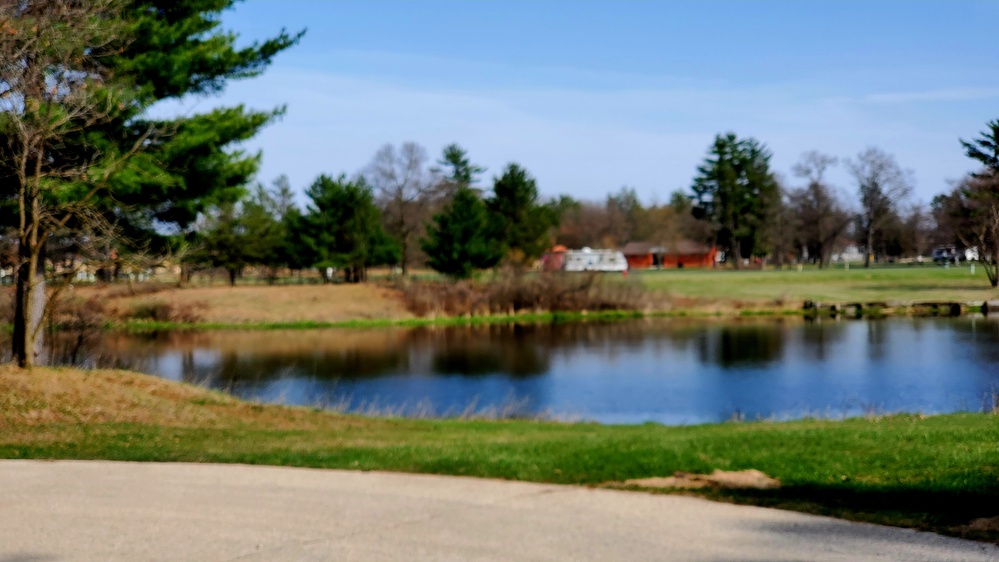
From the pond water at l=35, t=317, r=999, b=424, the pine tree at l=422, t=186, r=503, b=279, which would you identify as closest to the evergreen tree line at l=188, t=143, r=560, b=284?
the pine tree at l=422, t=186, r=503, b=279

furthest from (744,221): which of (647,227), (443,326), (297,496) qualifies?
(297,496)

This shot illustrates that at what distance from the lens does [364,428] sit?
1673 centimetres

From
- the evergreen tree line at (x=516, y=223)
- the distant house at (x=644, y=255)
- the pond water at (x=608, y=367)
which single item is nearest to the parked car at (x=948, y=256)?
the evergreen tree line at (x=516, y=223)

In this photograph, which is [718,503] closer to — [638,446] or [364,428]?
[638,446]

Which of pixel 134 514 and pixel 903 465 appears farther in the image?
pixel 903 465

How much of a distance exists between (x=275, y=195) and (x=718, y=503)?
104 m

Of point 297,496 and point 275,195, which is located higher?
point 275,195

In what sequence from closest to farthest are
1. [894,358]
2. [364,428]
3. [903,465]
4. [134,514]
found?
[134,514]
[903,465]
[364,428]
[894,358]

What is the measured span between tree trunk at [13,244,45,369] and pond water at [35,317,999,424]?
6.52 m

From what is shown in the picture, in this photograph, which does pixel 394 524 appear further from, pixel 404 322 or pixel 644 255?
pixel 644 255

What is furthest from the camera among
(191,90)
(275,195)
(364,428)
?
(275,195)

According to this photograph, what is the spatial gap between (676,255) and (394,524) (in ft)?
414

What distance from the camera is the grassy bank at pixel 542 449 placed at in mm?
9164

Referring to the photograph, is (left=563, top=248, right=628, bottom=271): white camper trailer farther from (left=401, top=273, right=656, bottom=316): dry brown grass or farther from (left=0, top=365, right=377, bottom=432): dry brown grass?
(left=0, top=365, right=377, bottom=432): dry brown grass
